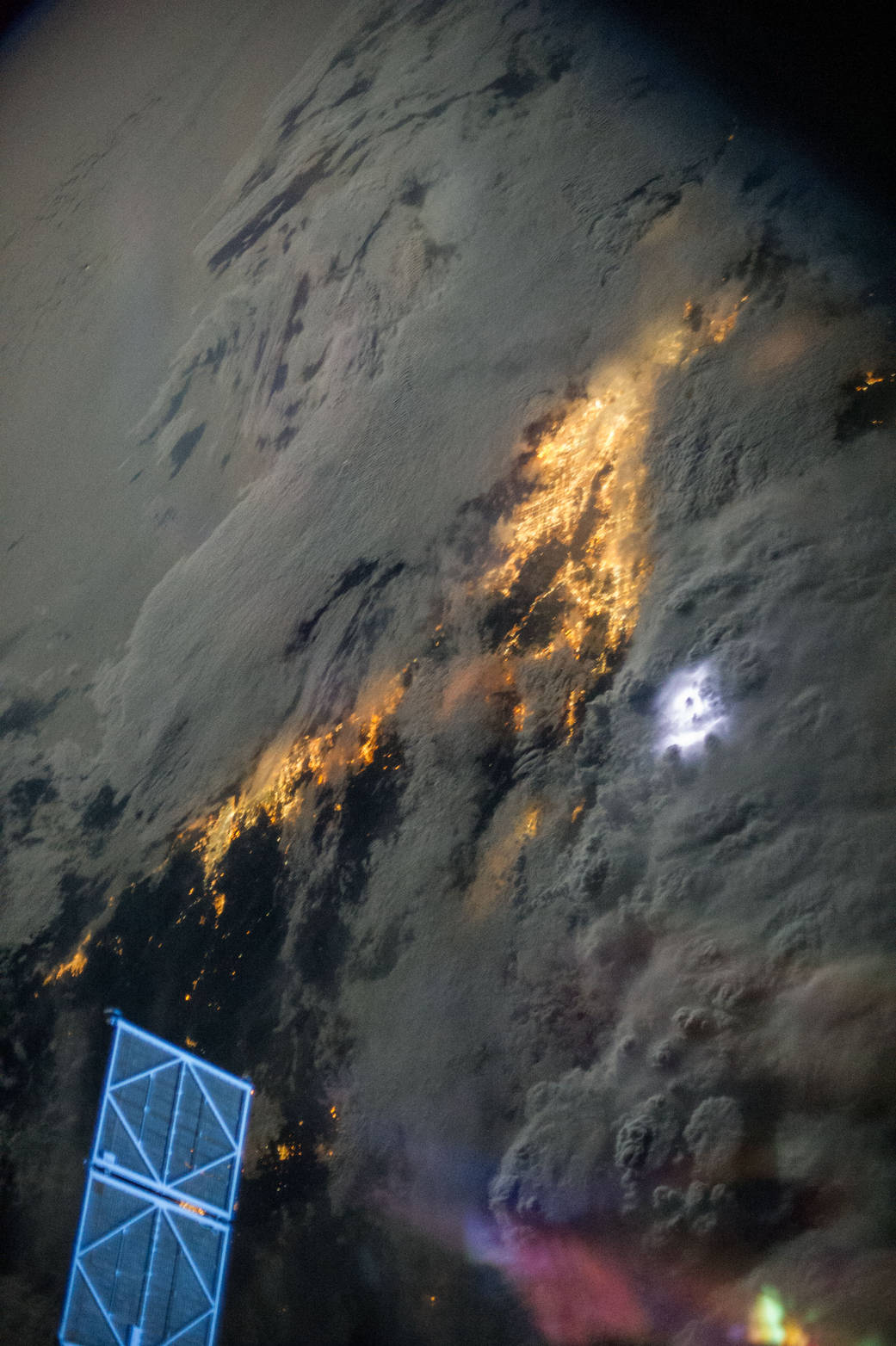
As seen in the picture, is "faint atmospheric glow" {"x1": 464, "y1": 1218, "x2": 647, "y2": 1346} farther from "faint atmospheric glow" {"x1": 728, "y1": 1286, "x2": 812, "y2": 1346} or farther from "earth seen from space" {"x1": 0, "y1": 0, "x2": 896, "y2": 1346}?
"faint atmospheric glow" {"x1": 728, "y1": 1286, "x2": 812, "y2": 1346}

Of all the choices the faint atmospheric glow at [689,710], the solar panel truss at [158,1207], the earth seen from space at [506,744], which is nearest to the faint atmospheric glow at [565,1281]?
the earth seen from space at [506,744]

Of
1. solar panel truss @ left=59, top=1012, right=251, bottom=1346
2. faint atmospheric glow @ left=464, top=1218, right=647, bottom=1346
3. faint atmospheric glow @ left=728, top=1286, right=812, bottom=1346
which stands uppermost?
solar panel truss @ left=59, top=1012, right=251, bottom=1346

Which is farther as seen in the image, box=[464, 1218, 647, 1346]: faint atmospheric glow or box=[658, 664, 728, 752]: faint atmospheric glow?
box=[658, 664, 728, 752]: faint atmospheric glow

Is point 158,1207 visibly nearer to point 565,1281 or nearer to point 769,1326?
point 565,1281

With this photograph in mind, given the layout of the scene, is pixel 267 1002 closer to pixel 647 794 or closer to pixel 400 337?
pixel 647 794

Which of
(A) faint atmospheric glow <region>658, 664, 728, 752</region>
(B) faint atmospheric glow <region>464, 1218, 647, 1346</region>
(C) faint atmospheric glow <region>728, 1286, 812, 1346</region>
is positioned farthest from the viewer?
(A) faint atmospheric glow <region>658, 664, 728, 752</region>

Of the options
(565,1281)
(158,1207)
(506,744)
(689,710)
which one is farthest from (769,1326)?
(158,1207)

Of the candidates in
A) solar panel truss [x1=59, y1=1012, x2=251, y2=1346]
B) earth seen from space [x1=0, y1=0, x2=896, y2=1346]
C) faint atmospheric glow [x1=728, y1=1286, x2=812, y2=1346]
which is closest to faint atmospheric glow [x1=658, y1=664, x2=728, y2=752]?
earth seen from space [x1=0, y1=0, x2=896, y2=1346]

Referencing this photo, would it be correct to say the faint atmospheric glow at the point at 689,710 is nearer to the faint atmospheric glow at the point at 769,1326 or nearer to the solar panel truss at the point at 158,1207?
the faint atmospheric glow at the point at 769,1326
